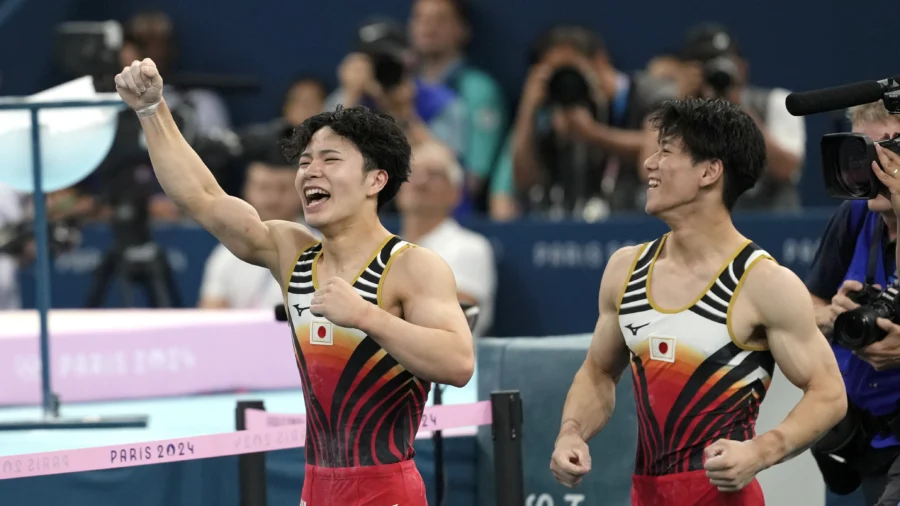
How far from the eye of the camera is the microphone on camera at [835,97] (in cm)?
351

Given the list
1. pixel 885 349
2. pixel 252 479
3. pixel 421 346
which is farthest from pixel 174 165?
pixel 885 349

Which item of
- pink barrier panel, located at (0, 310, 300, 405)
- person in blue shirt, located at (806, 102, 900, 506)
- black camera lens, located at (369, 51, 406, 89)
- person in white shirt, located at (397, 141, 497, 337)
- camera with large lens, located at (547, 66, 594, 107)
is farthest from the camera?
black camera lens, located at (369, 51, 406, 89)

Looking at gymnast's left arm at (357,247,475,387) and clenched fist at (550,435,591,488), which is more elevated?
gymnast's left arm at (357,247,475,387)

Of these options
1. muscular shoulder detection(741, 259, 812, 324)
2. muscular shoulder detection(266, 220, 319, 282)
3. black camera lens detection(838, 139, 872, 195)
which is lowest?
muscular shoulder detection(741, 259, 812, 324)

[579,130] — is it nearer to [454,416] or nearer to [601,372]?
[454,416]

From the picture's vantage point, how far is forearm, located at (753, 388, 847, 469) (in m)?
3.37

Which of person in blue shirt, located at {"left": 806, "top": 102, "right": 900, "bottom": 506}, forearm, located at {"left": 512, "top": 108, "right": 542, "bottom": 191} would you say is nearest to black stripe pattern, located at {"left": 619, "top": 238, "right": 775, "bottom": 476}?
person in blue shirt, located at {"left": 806, "top": 102, "right": 900, "bottom": 506}

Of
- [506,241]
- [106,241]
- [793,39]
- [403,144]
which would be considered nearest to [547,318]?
[506,241]

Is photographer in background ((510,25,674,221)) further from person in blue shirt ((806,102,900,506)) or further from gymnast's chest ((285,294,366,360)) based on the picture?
gymnast's chest ((285,294,366,360))

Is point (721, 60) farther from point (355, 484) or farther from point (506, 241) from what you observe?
point (355, 484)

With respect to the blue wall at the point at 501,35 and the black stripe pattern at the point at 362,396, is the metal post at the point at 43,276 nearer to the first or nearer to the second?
the black stripe pattern at the point at 362,396

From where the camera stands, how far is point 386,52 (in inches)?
323

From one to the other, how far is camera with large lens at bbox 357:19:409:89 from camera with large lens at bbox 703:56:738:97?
1.95m

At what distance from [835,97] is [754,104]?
4.16 meters
